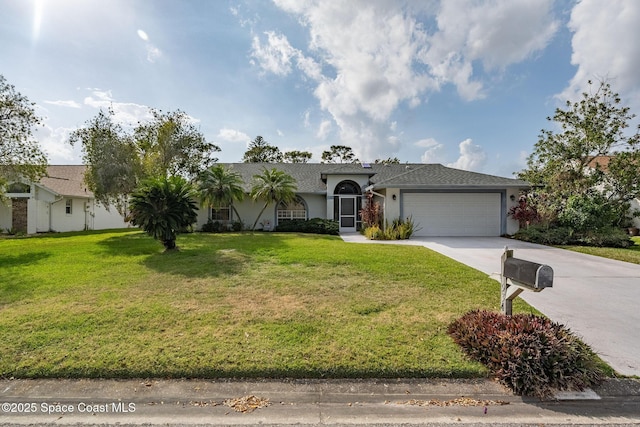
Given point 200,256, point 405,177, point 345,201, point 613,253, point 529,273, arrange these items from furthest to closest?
point 345,201 < point 405,177 < point 613,253 < point 200,256 < point 529,273

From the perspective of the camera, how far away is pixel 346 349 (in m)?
3.41

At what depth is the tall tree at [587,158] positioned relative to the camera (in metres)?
13.2

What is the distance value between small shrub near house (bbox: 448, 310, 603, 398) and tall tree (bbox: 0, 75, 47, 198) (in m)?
18.9

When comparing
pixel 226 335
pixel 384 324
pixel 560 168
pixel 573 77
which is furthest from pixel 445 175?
pixel 226 335

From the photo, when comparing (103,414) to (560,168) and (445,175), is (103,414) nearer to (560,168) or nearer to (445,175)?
(445,175)

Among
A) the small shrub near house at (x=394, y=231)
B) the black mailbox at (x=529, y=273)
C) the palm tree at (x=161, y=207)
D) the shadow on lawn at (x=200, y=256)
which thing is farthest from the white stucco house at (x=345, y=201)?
the black mailbox at (x=529, y=273)

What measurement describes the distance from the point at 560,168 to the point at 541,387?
15927mm

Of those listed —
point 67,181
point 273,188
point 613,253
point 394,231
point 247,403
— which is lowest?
point 247,403

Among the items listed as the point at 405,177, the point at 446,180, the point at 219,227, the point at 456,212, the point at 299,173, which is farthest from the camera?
the point at 299,173

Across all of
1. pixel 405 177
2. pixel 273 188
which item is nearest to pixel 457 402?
pixel 405 177

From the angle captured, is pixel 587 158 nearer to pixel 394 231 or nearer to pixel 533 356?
pixel 394 231

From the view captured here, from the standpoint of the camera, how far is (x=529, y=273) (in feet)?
9.99

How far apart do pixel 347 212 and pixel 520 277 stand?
15.3m

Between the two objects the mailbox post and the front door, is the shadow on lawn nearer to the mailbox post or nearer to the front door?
the mailbox post
